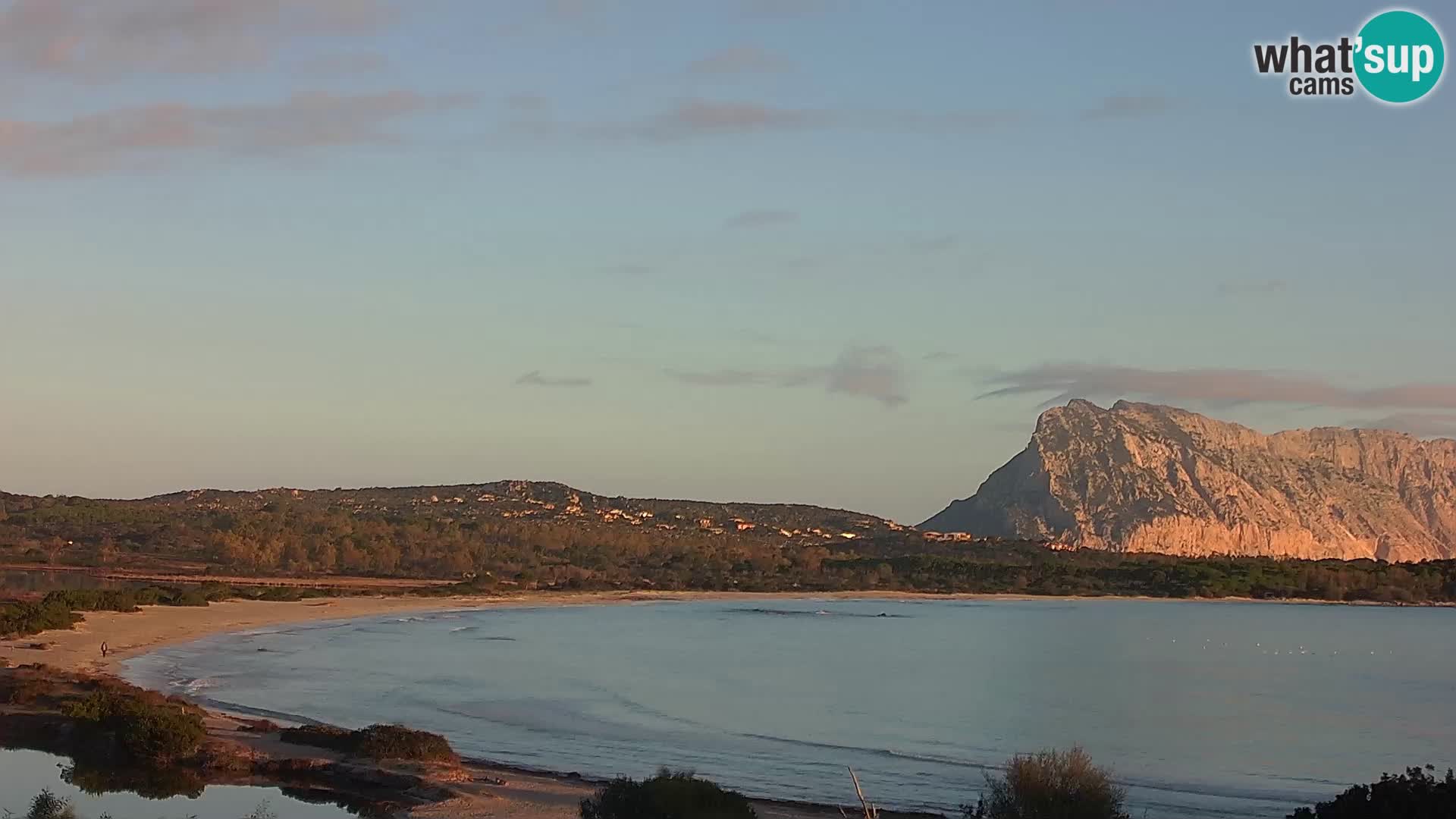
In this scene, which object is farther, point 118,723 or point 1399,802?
point 118,723

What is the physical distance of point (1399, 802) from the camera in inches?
657

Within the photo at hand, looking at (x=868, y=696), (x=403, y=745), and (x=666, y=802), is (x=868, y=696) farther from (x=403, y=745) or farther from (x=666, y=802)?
(x=666, y=802)

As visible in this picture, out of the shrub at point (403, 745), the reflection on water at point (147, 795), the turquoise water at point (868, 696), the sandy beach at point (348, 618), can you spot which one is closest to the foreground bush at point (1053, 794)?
the sandy beach at point (348, 618)

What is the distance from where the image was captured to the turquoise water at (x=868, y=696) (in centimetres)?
3183

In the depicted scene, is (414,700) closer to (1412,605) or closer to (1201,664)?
(1201,664)

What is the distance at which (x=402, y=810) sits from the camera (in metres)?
23.2

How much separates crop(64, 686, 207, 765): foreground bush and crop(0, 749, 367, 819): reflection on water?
723 mm

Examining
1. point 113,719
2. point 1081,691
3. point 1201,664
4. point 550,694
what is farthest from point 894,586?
point 113,719

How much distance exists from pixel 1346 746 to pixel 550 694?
21092 mm

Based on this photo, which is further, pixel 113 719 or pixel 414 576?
pixel 414 576

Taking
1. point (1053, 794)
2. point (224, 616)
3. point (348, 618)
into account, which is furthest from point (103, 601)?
point (1053, 794)

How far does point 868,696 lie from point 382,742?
910 inches

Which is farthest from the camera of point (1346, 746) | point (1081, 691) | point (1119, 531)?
point (1119, 531)

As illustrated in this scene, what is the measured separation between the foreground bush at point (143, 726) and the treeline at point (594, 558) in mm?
73811
